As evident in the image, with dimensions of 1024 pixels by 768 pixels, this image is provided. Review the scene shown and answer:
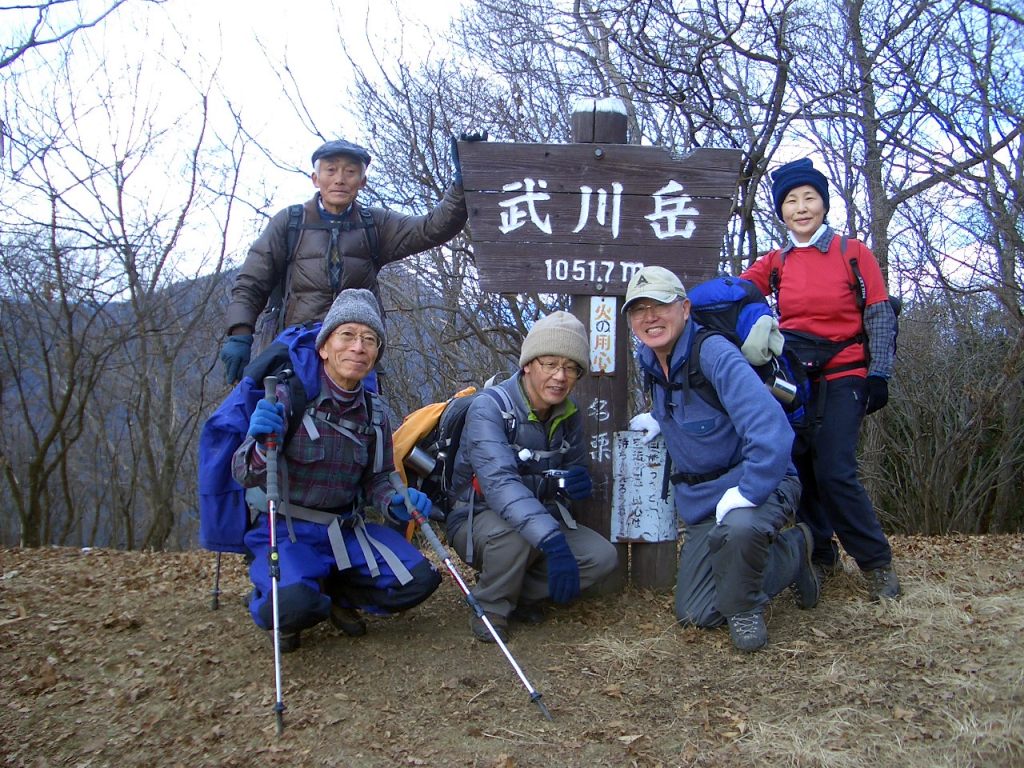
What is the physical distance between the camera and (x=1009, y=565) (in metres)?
5.33

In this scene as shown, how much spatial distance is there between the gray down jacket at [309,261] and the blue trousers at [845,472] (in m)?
2.22

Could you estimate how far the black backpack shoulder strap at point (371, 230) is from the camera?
178 inches

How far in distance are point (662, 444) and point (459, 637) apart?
1484 millimetres

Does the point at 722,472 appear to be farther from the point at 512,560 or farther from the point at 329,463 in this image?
the point at 329,463

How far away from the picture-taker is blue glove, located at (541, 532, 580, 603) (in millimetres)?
3521

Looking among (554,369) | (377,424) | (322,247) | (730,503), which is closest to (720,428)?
(730,503)

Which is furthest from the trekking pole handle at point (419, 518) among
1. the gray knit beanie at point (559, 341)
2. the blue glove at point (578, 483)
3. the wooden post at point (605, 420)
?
the wooden post at point (605, 420)

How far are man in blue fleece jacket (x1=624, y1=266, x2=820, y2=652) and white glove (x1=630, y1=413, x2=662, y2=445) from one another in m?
0.10

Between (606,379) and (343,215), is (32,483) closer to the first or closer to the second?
(343,215)

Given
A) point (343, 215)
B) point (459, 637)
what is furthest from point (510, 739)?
point (343, 215)

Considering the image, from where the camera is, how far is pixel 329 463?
366 centimetres

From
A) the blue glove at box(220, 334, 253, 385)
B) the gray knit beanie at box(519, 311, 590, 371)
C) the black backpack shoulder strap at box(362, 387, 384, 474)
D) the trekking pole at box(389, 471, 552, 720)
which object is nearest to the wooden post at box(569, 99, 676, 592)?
the gray knit beanie at box(519, 311, 590, 371)

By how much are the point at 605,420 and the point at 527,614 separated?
112 centimetres

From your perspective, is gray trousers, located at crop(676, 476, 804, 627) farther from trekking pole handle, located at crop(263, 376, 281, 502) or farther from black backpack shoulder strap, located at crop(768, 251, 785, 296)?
trekking pole handle, located at crop(263, 376, 281, 502)
